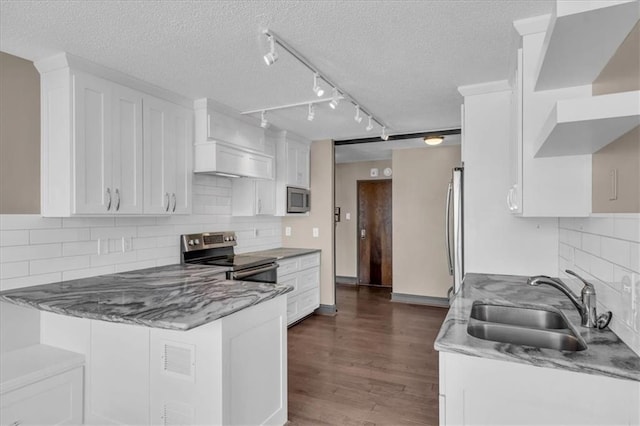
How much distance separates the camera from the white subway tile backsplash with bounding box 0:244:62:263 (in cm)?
228

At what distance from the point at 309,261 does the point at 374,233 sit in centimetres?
241

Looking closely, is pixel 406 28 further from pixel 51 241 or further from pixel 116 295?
pixel 51 241

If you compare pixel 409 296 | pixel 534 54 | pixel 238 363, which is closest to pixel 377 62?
pixel 534 54

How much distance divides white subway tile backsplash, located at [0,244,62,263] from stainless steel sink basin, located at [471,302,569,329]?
2682 mm

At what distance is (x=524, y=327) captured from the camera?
1.75 metres

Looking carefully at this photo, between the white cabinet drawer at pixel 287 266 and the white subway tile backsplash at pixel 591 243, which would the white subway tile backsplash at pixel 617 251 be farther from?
the white cabinet drawer at pixel 287 266

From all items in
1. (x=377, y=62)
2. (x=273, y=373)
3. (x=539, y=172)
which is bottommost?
(x=273, y=373)

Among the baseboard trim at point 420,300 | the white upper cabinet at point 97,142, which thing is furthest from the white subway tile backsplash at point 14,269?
the baseboard trim at point 420,300

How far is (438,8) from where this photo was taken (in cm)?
184

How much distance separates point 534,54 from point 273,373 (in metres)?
2.29

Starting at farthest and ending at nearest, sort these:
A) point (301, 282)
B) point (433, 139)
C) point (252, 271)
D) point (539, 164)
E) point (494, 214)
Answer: point (433, 139), point (301, 282), point (252, 271), point (494, 214), point (539, 164)

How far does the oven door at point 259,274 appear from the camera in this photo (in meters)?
3.34

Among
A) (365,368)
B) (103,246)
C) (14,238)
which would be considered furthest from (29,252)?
(365,368)

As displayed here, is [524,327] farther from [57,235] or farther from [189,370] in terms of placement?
[57,235]
